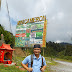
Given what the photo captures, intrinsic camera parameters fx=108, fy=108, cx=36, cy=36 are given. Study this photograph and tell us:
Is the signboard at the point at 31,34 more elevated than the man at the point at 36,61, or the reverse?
the signboard at the point at 31,34

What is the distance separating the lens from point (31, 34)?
1930 centimetres

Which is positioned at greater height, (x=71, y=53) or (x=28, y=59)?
(x=28, y=59)

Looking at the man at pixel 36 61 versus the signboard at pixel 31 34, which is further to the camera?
the signboard at pixel 31 34

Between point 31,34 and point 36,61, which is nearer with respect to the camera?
point 36,61

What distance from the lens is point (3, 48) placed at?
8.84m

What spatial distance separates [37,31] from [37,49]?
16568 millimetres

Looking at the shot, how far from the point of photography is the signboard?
1816cm

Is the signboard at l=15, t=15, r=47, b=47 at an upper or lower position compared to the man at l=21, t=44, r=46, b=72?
upper

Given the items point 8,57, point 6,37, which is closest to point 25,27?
point 6,37

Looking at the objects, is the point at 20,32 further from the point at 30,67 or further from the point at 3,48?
the point at 30,67

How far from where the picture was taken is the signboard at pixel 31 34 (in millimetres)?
18156

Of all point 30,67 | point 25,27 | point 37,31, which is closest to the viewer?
point 30,67

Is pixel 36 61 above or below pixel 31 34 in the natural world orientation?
below

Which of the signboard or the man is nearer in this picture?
the man
